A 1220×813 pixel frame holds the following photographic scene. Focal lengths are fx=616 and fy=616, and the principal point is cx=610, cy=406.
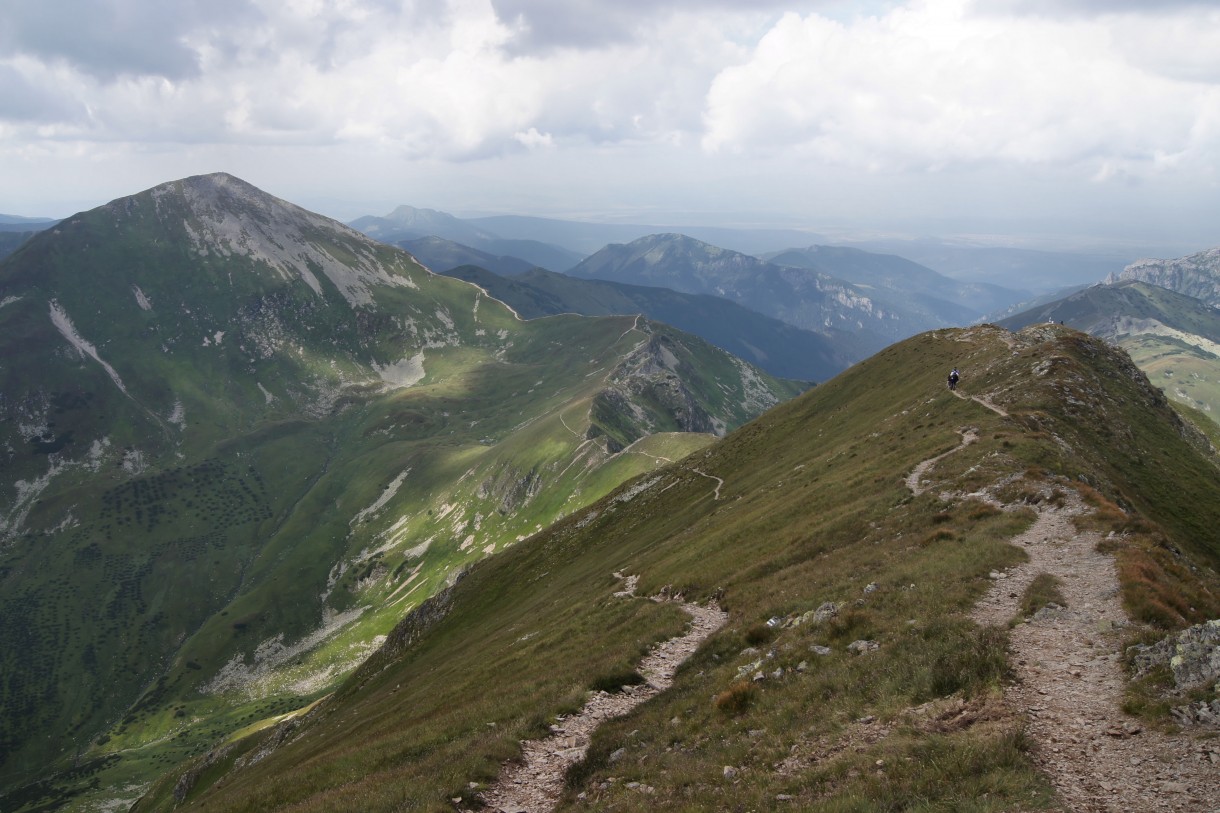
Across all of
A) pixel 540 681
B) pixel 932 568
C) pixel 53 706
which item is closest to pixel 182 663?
pixel 53 706

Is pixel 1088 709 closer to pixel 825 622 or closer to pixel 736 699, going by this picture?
pixel 825 622

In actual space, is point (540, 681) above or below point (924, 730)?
below

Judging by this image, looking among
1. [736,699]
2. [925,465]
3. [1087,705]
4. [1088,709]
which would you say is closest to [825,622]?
[736,699]

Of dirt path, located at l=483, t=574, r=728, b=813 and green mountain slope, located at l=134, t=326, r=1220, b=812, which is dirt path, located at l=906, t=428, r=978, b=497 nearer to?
green mountain slope, located at l=134, t=326, r=1220, b=812

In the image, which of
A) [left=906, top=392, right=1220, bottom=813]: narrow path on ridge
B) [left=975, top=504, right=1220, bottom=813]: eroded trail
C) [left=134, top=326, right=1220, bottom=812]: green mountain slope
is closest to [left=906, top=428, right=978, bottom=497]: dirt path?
[left=134, top=326, right=1220, bottom=812]: green mountain slope

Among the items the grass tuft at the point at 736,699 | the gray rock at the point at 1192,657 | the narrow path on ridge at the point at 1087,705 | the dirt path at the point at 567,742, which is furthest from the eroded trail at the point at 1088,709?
the dirt path at the point at 567,742

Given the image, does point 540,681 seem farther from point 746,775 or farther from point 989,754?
point 989,754

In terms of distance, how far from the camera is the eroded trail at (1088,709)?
12.0 m

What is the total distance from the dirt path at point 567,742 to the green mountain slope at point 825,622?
592 mm

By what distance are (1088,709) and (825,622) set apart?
934 cm

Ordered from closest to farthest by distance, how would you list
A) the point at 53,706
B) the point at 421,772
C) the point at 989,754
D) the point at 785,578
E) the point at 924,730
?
1. the point at 989,754
2. the point at 924,730
3. the point at 421,772
4. the point at 785,578
5. the point at 53,706

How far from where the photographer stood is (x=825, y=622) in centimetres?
2378

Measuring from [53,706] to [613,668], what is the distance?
24319 cm

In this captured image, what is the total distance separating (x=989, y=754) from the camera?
43.8ft
